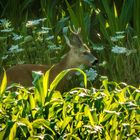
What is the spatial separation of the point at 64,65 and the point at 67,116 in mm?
5475

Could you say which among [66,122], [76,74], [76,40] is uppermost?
[66,122]

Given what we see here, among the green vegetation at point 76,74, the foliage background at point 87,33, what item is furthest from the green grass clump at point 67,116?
the foliage background at point 87,33

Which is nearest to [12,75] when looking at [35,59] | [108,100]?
[35,59]

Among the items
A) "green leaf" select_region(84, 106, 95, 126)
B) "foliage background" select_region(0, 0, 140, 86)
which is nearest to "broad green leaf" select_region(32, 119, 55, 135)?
"green leaf" select_region(84, 106, 95, 126)

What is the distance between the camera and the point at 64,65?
937 centimetres

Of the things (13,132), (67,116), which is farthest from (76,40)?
(13,132)

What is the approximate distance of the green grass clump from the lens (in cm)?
377

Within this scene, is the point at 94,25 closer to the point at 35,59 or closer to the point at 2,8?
the point at 35,59

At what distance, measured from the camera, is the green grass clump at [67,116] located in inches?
148

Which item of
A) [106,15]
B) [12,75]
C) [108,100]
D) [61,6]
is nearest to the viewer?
[108,100]

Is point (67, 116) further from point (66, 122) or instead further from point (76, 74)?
point (76, 74)

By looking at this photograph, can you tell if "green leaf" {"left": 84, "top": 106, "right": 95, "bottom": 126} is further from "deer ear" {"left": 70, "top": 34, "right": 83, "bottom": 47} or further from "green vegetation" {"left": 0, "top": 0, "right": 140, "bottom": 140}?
"deer ear" {"left": 70, "top": 34, "right": 83, "bottom": 47}

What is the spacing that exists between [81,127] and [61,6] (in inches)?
278

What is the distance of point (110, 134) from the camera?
388 centimetres
